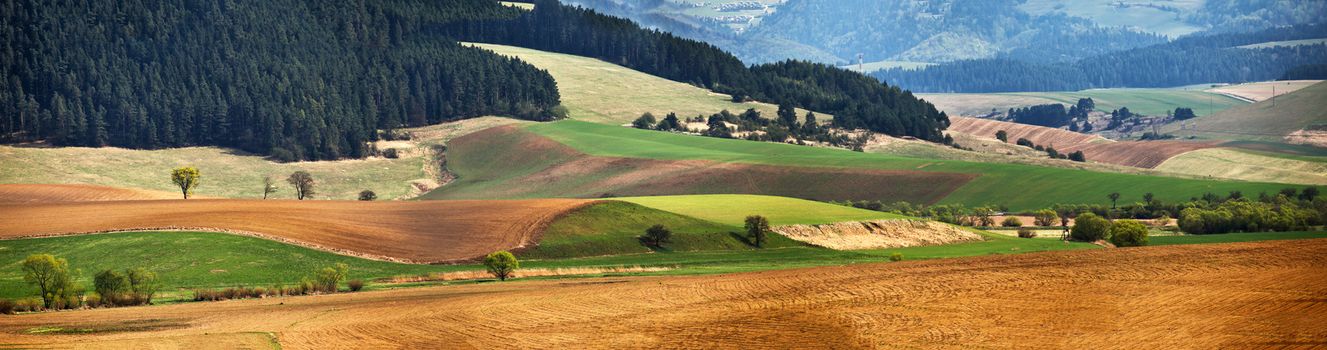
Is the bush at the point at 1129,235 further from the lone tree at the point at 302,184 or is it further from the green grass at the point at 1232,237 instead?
the lone tree at the point at 302,184

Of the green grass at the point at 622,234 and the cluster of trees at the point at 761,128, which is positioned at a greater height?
the cluster of trees at the point at 761,128

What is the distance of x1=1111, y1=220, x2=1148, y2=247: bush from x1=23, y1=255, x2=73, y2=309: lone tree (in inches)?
2147

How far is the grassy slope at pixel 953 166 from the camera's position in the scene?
370 feet

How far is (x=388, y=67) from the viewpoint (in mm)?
191625

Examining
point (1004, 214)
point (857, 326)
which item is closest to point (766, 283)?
point (857, 326)

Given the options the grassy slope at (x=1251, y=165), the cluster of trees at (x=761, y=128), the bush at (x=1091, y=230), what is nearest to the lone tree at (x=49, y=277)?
the bush at (x=1091, y=230)

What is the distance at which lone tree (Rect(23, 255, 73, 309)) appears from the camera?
55281 mm

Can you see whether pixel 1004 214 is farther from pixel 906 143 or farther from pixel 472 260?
pixel 906 143

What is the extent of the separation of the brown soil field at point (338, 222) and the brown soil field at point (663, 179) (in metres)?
40.1

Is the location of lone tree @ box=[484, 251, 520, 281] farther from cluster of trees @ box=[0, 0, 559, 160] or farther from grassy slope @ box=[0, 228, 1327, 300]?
cluster of trees @ box=[0, 0, 559, 160]

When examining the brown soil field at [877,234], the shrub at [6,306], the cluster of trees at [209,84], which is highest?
the cluster of trees at [209,84]

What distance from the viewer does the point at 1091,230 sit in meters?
84.6

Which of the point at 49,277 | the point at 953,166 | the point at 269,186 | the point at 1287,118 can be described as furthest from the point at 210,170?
the point at 1287,118

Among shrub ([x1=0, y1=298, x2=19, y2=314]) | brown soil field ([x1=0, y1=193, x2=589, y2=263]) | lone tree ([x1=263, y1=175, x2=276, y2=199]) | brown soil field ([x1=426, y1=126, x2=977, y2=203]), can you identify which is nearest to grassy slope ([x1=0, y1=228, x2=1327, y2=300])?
brown soil field ([x1=0, y1=193, x2=589, y2=263])
